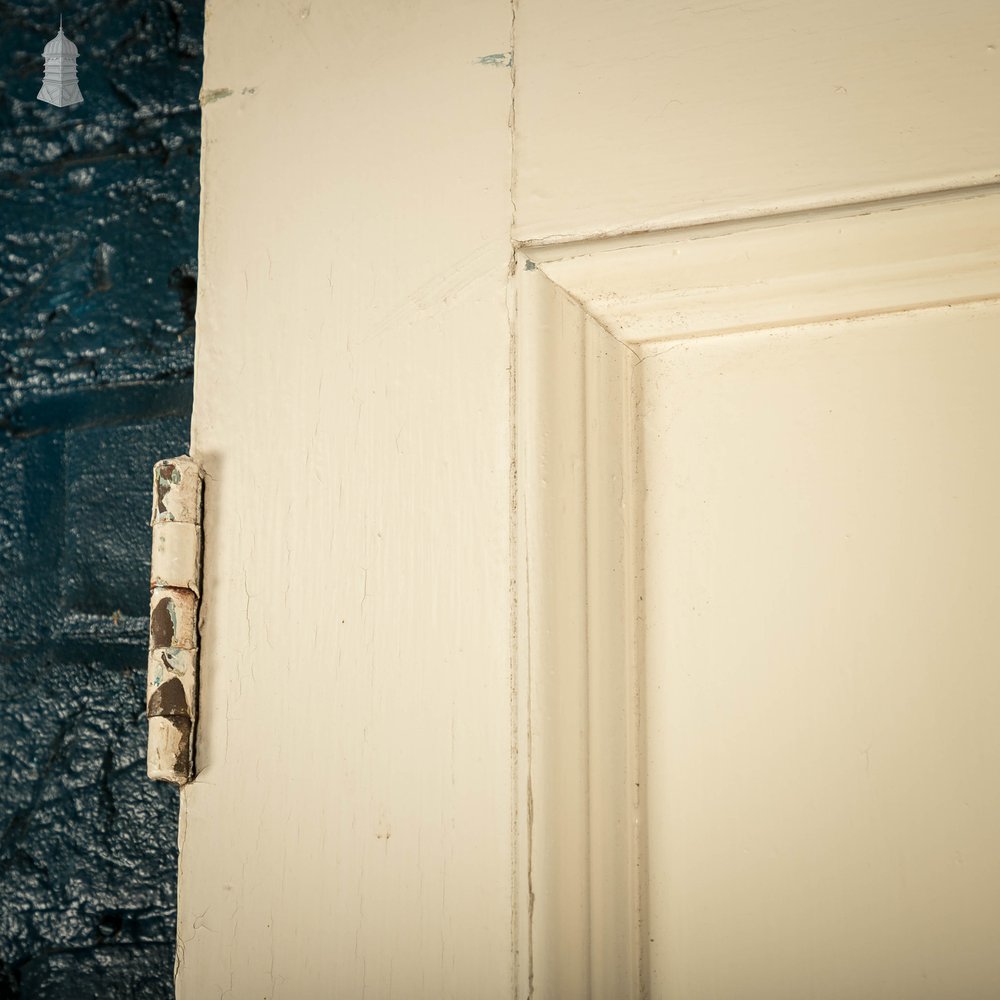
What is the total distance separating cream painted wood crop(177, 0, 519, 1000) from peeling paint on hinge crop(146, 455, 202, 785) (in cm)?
1

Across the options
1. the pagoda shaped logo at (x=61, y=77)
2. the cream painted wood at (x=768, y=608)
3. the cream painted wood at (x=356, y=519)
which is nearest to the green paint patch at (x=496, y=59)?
the cream painted wood at (x=356, y=519)

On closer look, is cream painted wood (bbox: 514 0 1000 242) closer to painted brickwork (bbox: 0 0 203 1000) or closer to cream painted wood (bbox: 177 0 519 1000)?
cream painted wood (bbox: 177 0 519 1000)

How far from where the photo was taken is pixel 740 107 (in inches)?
24.4

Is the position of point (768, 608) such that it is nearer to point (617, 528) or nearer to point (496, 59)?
point (617, 528)

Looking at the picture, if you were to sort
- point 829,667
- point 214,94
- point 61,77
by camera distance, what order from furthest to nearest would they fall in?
point 61,77
point 214,94
point 829,667

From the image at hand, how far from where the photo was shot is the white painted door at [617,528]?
1.91ft

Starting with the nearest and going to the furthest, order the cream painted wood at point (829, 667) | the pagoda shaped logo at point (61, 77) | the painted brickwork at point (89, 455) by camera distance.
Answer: the cream painted wood at point (829, 667) → the painted brickwork at point (89, 455) → the pagoda shaped logo at point (61, 77)

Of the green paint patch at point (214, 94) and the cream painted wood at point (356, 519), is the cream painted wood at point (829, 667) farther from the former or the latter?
the green paint patch at point (214, 94)

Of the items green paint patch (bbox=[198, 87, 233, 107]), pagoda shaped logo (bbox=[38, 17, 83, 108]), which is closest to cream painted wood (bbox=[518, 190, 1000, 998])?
green paint patch (bbox=[198, 87, 233, 107])

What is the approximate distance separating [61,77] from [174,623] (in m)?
0.55

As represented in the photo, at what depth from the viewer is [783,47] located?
617 millimetres

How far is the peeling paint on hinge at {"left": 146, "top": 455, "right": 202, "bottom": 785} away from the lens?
0.65 meters

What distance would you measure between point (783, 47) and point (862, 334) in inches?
7.4

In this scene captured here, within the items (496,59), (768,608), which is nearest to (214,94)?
(496,59)
